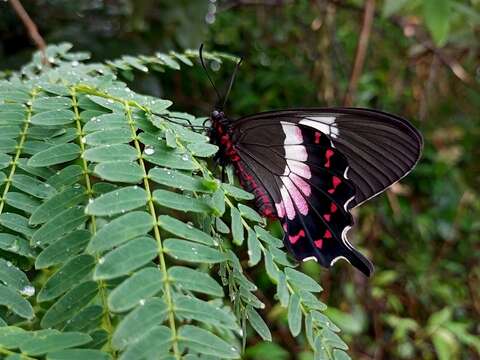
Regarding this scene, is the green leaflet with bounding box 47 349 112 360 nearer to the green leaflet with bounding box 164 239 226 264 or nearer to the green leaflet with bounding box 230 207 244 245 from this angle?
the green leaflet with bounding box 164 239 226 264

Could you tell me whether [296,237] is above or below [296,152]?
below

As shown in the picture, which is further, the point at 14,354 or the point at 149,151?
the point at 149,151

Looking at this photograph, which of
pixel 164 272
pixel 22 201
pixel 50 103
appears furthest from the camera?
pixel 50 103

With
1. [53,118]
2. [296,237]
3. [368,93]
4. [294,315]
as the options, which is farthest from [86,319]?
[368,93]

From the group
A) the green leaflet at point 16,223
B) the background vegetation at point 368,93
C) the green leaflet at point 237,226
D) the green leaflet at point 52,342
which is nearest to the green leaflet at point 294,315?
the green leaflet at point 237,226

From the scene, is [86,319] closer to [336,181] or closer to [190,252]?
[190,252]

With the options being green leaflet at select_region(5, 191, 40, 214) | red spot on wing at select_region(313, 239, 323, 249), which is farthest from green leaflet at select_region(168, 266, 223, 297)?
red spot on wing at select_region(313, 239, 323, 249)

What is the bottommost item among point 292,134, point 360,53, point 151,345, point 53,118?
point 151,345

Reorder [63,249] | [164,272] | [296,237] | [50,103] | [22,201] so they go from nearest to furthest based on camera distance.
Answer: [164,272]
[63,249]
[22,201]
[50,103]
[296,237]
